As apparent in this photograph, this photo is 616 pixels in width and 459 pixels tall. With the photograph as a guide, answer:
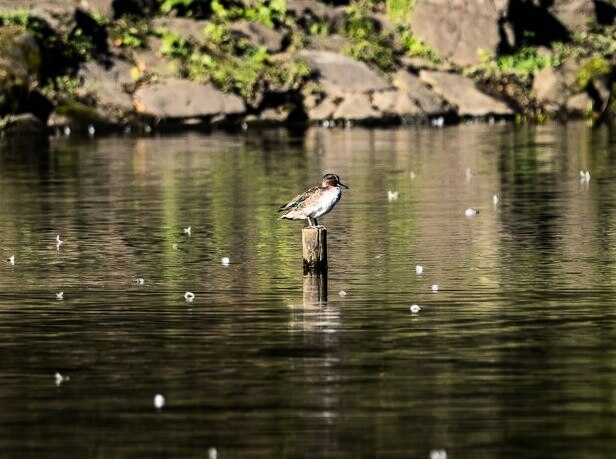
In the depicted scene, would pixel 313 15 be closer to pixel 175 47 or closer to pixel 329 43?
pixel 329 43

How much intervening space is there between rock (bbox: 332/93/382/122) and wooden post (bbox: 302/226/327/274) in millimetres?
43156

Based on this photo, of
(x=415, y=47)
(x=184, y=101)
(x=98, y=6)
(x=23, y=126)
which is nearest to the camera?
(x=23, y=126)

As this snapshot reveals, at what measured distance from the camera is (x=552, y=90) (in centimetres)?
7088

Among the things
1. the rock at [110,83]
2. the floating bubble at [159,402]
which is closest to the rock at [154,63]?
the rock at [110,83]

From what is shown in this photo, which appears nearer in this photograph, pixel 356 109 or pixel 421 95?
pixel 356 109

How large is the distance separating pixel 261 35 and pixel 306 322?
51.6m

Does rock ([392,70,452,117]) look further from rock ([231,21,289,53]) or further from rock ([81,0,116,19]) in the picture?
rock ([81,0,116,19])

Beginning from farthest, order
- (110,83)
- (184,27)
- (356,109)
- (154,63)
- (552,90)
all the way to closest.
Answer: (184,27), (552,90), (356,109), (154,63), (110,83)

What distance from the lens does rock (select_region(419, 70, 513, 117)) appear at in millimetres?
69375

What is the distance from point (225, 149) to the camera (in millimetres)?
54594

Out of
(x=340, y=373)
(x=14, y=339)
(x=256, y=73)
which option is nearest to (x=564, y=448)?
(x=340, y=373)

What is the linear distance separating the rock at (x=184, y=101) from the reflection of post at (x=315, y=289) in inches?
1638

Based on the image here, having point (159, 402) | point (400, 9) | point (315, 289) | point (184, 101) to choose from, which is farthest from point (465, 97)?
point (159, 402)

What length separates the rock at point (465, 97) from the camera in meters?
69.4
